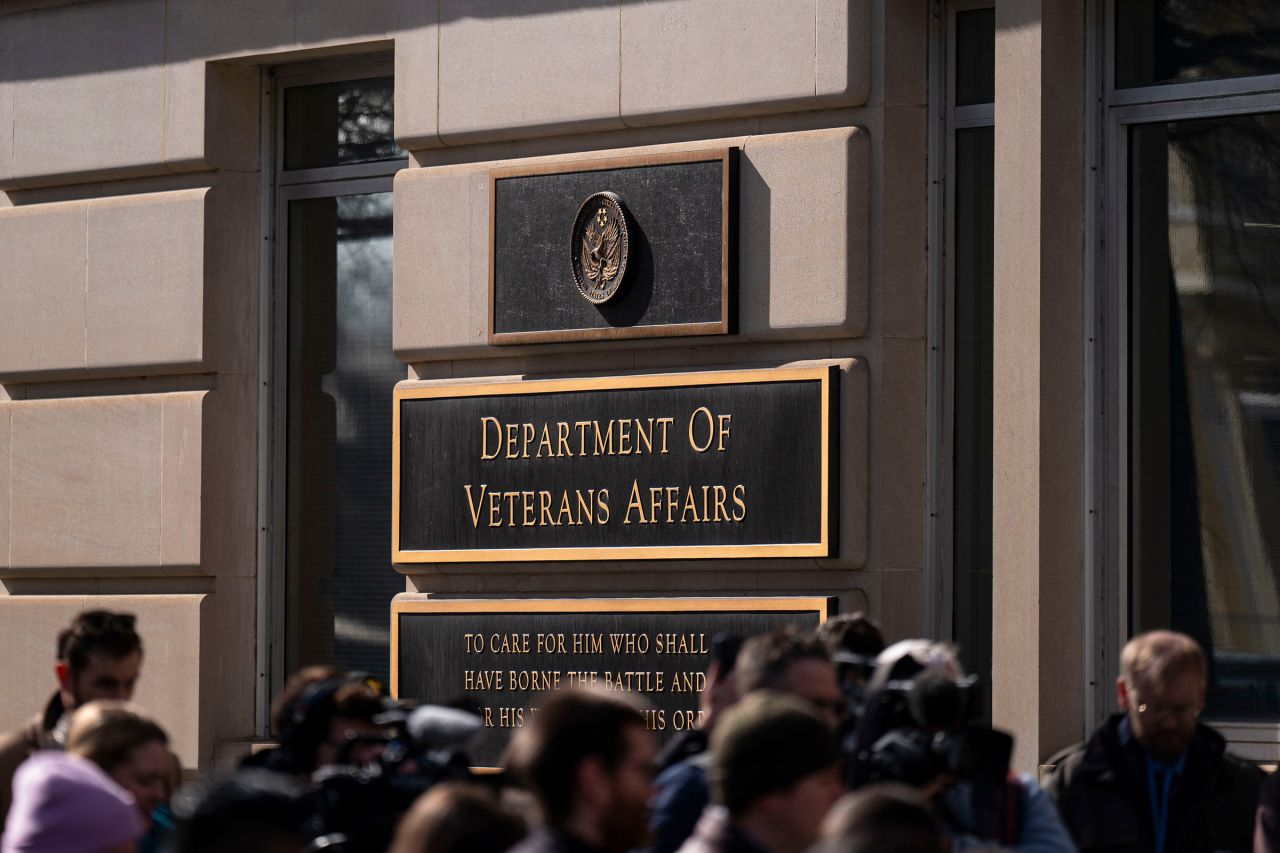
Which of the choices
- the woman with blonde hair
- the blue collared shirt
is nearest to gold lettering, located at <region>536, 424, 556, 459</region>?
the blue collared shirt

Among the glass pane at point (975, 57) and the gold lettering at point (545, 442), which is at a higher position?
the glass pane at point (975, 57)

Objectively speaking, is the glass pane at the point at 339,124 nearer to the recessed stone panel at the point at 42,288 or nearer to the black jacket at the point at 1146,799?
the recessed stone panel at the point at 42,288

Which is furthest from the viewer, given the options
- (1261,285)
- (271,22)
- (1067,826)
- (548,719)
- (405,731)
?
(271,22)

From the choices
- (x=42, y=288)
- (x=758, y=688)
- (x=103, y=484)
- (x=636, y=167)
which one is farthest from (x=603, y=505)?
(x=758, y=688)

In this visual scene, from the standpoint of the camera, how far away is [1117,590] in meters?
9.87

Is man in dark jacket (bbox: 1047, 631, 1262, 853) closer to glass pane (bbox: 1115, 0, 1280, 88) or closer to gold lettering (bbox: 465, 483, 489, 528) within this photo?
glass pane (bbox: 1115, 0, 1280, 88)

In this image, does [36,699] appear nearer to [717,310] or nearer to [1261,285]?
[717,310]

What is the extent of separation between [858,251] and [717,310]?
73cm

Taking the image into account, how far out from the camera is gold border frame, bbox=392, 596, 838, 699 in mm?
10031

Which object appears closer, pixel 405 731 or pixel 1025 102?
pixel 405 731

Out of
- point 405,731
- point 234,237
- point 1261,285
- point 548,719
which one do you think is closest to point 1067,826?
point 405,731

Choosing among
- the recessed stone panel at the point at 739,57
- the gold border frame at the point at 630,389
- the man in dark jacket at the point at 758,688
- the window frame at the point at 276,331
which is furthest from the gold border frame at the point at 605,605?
the man in dark jacket at the point at 758,688

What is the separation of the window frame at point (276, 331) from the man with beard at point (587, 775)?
793 cm

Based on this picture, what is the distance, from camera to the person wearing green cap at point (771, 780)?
4.44 meters
